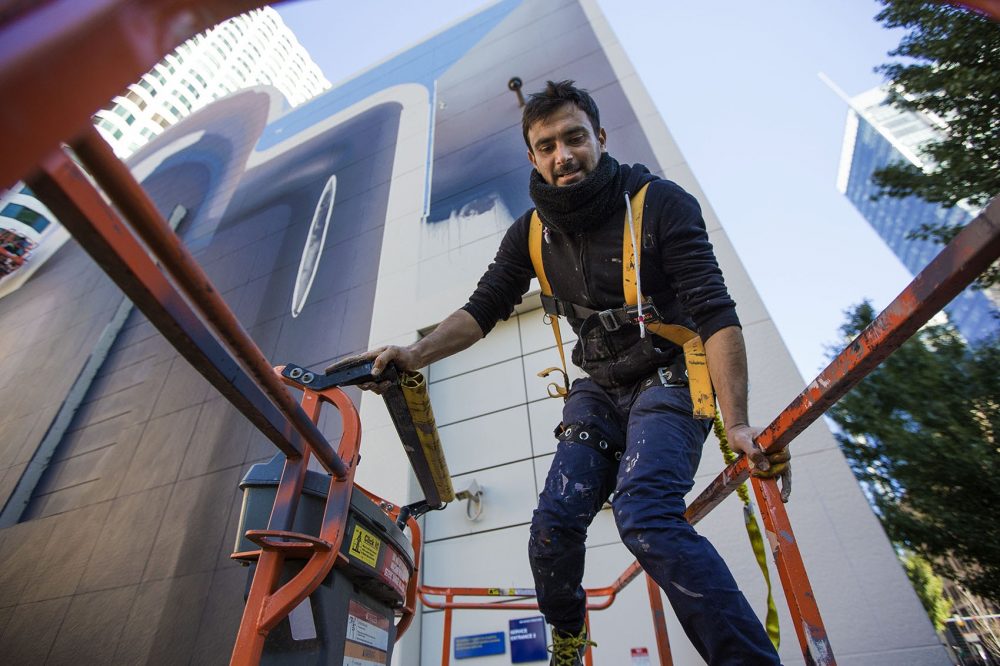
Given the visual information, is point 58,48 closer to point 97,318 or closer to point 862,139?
point 97,318

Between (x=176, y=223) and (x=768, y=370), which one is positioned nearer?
(x=768, y=370)

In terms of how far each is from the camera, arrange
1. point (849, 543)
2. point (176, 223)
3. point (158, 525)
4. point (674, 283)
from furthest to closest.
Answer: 1. point (176, 223)
2. point (158, 525)
3. point (849, 543)
4. point (674, 283)

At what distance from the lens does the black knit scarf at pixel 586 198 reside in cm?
169

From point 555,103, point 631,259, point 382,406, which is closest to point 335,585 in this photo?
point 631,259

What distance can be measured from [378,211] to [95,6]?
6.61m

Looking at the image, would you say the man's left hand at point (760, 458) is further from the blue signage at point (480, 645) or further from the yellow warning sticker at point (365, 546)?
the blue signage at point (480, 645)

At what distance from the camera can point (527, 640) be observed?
3.20 metres

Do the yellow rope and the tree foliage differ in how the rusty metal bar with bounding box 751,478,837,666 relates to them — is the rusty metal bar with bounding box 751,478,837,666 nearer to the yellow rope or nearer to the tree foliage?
the yellow rope

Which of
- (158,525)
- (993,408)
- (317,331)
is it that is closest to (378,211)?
(317,331)

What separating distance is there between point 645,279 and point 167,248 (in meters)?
1.38

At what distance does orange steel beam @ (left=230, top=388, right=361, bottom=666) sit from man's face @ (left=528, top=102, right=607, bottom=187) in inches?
48.0

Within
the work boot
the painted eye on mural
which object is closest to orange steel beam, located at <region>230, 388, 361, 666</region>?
the work boot

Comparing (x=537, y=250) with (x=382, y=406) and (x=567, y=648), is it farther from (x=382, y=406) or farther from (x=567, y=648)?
(x=382, y=406)

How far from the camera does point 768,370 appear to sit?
3465 millimetres
